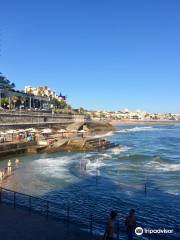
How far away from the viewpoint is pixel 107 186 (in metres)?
37.9

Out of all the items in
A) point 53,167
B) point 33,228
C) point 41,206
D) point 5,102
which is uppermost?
point 5,102

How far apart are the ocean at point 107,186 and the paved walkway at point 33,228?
7.20ft

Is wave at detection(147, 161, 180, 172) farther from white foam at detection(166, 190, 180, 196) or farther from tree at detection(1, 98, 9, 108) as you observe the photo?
tree at detection(1, 98, 9, 108)

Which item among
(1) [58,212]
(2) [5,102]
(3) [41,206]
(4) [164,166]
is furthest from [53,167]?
(2) [5,102]

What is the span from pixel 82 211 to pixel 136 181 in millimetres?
13788

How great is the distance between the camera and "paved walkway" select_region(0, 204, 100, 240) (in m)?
19.3

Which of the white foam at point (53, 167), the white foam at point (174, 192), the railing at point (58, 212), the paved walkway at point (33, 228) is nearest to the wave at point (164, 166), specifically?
the white foam at point (53, 167)

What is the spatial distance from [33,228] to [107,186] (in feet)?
58.5

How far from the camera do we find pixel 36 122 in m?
108

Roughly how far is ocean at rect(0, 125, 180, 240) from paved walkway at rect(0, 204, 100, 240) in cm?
220

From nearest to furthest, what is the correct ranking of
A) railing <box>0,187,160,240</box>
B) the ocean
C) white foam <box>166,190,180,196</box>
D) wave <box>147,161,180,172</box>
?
railing <box>0,187,160,240</box>, the ocean, white foam <box>166,190,180,196</box>, wave <box>147,161,180,172</box>

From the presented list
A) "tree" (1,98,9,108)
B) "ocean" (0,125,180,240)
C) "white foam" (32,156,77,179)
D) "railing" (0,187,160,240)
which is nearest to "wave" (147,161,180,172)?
"ocean" (0,125,180,240)

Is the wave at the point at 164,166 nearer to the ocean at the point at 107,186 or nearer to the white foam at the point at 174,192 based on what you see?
the ocean at the point at 107,186

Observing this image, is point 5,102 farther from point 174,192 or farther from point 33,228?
point 33,228
